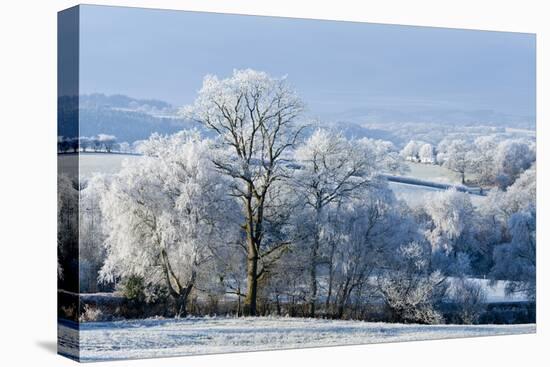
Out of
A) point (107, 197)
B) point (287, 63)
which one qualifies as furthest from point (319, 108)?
point (107, 197)

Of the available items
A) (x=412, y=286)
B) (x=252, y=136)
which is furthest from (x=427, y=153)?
(x=252, y=136)

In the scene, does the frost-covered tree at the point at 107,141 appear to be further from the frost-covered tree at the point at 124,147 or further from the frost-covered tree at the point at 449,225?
the frost-covered tree at the point at 449,225

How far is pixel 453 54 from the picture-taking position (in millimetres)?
16172

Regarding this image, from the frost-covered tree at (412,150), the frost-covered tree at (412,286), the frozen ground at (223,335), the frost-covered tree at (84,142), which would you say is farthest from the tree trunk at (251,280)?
the frost-covered tree at (412,150)

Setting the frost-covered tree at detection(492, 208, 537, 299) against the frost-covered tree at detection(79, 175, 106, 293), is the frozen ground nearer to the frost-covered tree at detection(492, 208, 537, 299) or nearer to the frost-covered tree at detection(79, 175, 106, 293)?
the frost-covered tree at detection(79, 175, 106, 293)

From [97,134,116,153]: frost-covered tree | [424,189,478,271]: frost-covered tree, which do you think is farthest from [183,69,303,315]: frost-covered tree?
[424,189,478,271]: frost-covered tree

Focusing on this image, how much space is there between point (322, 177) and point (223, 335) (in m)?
2.17

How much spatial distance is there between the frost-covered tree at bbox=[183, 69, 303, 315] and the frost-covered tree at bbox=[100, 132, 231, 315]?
25 centimetres

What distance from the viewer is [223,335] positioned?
14375 millimetres

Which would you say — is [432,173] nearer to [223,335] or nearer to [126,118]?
[223,335]

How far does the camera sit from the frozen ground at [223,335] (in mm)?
13711

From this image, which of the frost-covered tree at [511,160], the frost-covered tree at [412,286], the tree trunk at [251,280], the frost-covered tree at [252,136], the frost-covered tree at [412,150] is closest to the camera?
the frost-covered tree at [252,136]

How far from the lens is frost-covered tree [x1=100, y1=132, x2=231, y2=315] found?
13.9 metres

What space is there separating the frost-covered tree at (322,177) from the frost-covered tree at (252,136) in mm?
266
